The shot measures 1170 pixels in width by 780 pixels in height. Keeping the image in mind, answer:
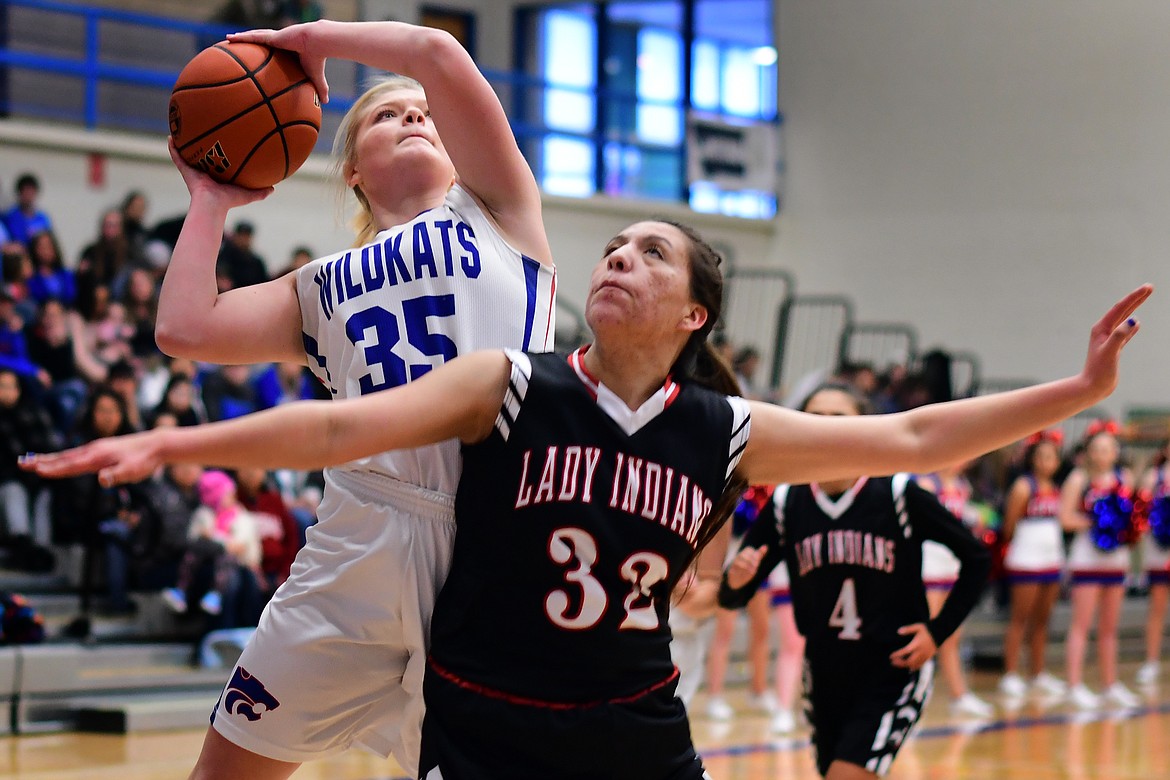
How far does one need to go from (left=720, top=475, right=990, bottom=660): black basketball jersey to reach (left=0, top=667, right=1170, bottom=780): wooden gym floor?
2431 mm

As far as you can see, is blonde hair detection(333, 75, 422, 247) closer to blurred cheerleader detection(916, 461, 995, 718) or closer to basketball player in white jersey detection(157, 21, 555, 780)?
basketball player in white jersey detection(157, 21, 555, 780)

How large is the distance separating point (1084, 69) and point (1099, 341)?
14.6 metres

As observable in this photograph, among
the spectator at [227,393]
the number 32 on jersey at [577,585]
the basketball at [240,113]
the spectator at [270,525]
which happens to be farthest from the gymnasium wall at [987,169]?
the number 32 on jersey at [577,585]

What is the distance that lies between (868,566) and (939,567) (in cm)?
468

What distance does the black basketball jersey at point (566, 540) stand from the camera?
256cm

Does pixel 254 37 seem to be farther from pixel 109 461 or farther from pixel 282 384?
pixel 282 384

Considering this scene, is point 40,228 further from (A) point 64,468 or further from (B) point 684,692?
(A) point 64,468

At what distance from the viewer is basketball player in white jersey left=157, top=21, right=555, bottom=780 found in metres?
2.85

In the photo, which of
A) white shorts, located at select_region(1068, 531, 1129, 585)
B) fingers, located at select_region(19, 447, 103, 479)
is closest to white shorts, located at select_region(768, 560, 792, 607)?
white shorts, located at select_region(1068, 531, 1129, 585)

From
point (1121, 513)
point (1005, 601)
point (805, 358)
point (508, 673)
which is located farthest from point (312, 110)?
point (805, 358)

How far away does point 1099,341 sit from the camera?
8.55ft

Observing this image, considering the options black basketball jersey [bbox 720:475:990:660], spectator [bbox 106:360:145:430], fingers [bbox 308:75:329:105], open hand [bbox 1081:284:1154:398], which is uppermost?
fingers [bbox 308:75:329:105]

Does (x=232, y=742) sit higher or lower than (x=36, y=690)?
higher

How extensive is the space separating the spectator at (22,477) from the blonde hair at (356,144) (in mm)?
5682
